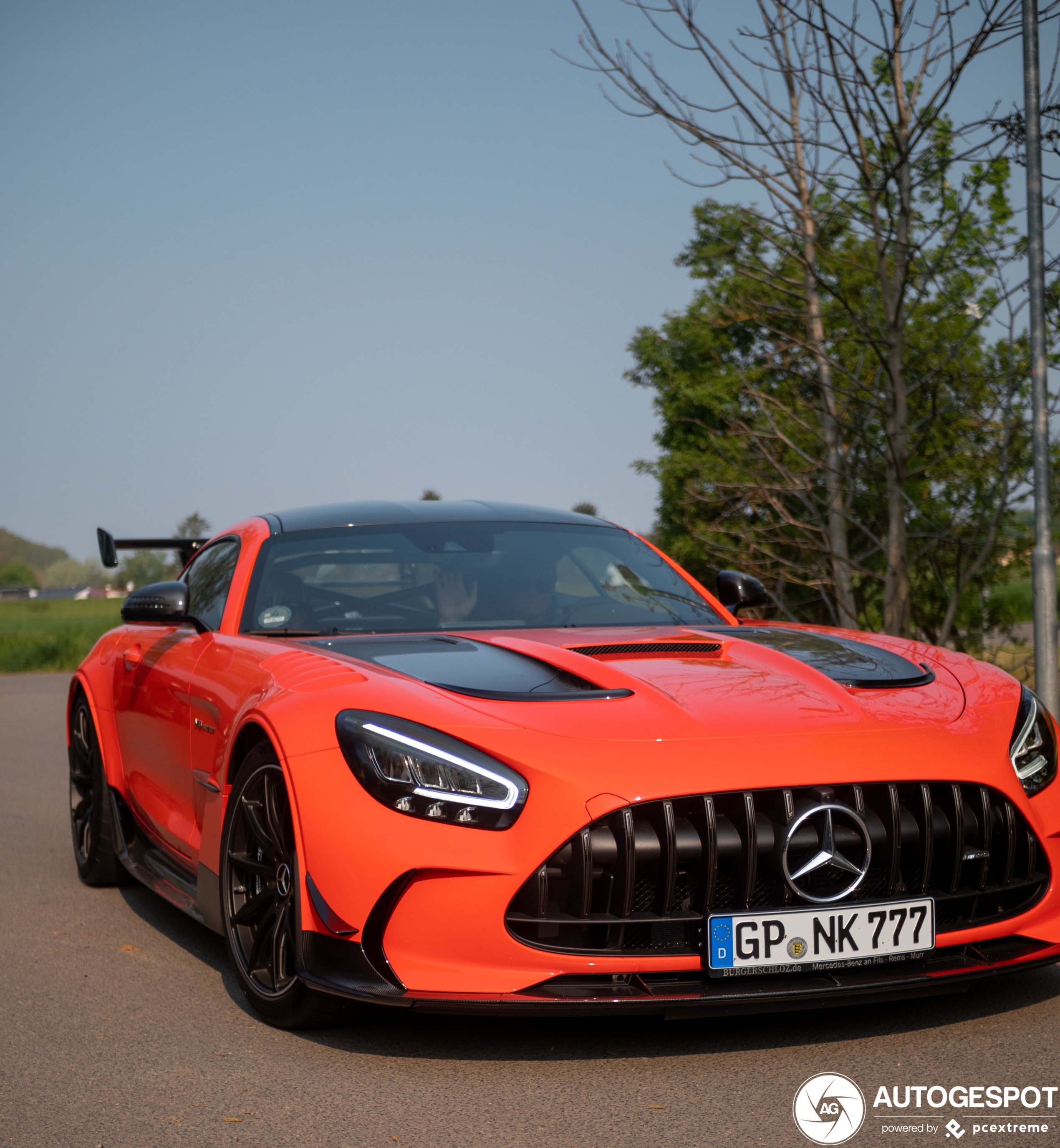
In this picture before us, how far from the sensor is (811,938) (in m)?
3.14

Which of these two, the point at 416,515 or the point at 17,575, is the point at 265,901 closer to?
the point at 416,515

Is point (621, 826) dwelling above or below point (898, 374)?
below

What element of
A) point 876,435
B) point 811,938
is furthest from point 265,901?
point 876,435

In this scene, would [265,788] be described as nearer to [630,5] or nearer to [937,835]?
[937,835]

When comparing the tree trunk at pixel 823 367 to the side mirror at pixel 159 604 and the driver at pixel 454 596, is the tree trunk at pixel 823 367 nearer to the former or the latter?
the driver at pixel 454 596

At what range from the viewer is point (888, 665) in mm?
3965

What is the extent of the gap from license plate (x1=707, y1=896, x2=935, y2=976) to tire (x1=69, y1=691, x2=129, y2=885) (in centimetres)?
323

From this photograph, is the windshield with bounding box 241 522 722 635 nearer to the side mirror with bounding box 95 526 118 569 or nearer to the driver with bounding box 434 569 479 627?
the driver with bounding box 434 569 479 627

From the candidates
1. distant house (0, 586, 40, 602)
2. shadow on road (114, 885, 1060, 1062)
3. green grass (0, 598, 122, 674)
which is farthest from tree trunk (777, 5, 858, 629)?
distant house (0, 586, 40, 602)

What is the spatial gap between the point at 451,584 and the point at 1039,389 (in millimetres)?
5548

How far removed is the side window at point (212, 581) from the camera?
5.04 metres

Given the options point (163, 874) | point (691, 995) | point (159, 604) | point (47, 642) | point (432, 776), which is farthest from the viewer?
point (47, 642)

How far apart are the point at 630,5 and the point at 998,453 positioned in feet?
15.1

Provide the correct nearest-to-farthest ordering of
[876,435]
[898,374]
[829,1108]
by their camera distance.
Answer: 1. [829,1108]
2. [898,374]
3. [876,435]
